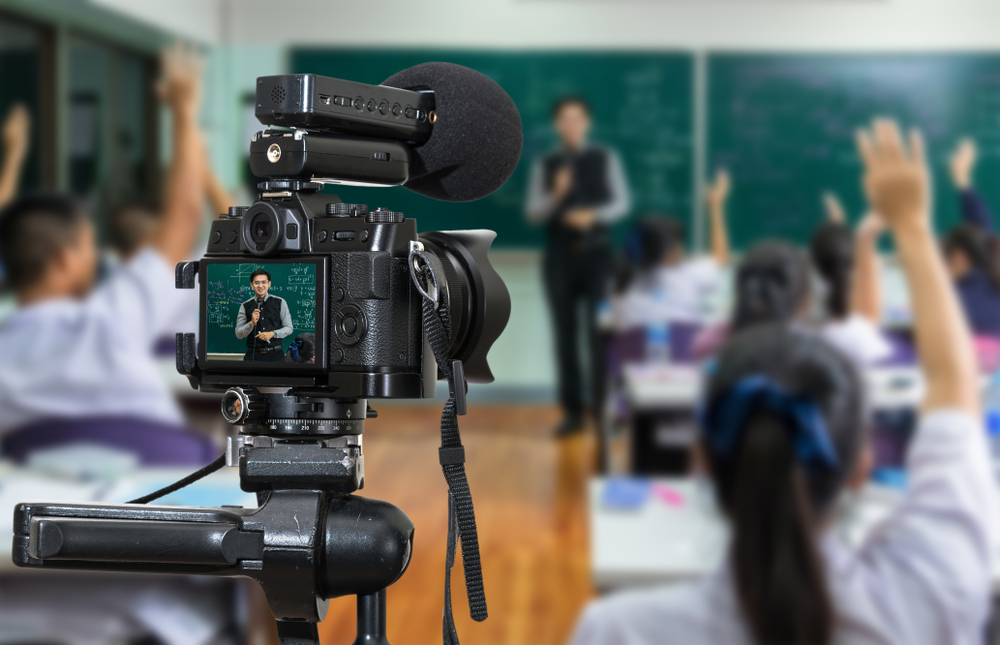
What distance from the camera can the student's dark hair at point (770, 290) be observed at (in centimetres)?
288

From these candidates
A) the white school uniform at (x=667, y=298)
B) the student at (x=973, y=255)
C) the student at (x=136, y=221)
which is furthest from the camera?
the white school uniform at (x=667, y=298)

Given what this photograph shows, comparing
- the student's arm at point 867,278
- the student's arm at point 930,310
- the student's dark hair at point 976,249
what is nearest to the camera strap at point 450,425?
the student's arm at point 930,310

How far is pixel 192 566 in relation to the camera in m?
0.54

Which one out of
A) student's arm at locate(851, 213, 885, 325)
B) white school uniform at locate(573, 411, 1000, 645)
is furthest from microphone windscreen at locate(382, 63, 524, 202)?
student's arm at locate(851, 213, 885, 325)

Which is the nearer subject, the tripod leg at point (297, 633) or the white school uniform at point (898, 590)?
the tripod leg at point (297, 633)

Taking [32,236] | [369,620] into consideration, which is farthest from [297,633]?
[32,236]

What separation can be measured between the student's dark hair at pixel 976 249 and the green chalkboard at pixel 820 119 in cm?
39

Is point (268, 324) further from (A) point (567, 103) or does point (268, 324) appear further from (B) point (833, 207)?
(B) point (833, 207)

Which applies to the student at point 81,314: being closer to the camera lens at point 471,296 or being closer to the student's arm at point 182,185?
the student's arm at point 182,185

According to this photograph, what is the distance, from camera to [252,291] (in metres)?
0.54

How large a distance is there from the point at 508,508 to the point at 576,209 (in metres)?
1.55

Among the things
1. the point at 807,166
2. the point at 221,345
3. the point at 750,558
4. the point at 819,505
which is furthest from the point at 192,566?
the point at 807,166

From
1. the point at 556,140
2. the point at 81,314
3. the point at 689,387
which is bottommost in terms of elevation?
the point at 689,387

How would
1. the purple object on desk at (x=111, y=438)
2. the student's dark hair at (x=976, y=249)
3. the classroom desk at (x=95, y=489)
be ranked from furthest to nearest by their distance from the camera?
the student's dark hair at (x=976, y=249)
the purple object on desk at (x=111, y=438)
the classroom desk at (x=95, y=489)
